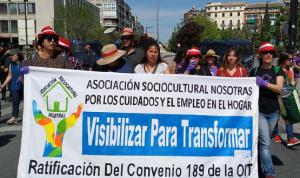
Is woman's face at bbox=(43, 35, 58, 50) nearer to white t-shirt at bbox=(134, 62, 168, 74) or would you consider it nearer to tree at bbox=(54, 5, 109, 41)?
white t-shirt at bbox=(134, 62, 168, 74)

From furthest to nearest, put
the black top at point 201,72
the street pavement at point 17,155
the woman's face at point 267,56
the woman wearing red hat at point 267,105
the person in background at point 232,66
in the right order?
the black top at point 201,72
the street pavement at point 17,155
the person in background at point 232,66
the woman's face at point 267,56
the woman wearing red hat at point 267,105

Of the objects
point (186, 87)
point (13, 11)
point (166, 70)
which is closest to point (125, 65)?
point (166, 70)

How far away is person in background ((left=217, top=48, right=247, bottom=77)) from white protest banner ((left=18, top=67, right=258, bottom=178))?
0.56 metres

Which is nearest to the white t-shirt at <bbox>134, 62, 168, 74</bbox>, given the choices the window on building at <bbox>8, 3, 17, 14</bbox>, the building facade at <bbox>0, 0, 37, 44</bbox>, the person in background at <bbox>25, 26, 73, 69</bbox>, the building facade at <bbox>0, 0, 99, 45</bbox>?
the person in background at <bbox>25, 26, 73, 69</bbox>

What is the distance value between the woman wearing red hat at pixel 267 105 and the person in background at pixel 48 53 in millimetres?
2297

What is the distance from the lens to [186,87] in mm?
4770

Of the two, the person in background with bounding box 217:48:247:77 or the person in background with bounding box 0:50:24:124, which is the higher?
the person in background with bounding box 217:48:247:77

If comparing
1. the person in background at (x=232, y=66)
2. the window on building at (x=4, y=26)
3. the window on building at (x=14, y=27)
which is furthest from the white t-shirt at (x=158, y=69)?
the window on building at (x=4, y=26)

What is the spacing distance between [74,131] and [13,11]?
8653 cm

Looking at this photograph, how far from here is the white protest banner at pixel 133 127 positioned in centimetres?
451

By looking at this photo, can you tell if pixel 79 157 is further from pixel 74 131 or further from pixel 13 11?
pixel 13 11

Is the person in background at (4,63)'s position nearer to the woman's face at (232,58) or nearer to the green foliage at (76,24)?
the woman's face at (232,58)

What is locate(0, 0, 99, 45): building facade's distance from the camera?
275 ft

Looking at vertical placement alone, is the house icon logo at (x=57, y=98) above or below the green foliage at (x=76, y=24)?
below
